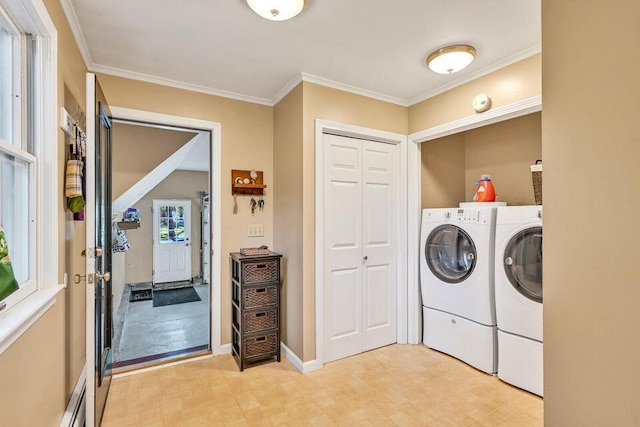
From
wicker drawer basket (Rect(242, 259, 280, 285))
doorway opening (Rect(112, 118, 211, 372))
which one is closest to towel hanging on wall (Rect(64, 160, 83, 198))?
doorway opening (Rect(112, 118, 211, 372))

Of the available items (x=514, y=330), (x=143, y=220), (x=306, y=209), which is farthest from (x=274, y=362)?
(x=143, y=220)

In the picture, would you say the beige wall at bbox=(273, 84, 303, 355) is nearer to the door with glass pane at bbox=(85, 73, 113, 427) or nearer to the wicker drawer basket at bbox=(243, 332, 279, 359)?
the wicker drawer basket at bbox=(243, 332, 279, 359)

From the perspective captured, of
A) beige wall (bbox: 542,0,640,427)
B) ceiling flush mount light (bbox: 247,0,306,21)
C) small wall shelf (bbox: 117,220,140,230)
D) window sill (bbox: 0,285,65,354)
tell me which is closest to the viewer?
beige wall (bbox: 542,0,640,427)

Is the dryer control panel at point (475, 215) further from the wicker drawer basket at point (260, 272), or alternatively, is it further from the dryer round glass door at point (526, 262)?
the wicker drawer basket at point (260, 272)

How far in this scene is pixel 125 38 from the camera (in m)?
2.01

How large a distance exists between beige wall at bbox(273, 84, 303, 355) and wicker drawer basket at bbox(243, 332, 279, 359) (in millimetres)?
153

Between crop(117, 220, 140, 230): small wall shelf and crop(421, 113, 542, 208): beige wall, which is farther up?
crop(421, 113, 542, 208): beige wall

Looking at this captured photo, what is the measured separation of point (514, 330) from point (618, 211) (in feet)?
6.11

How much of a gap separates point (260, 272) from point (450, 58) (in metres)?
2.17

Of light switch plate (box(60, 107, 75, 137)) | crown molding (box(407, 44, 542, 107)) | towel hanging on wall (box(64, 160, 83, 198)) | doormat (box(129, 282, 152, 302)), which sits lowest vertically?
doormat (box(129, 282, 152, 302))

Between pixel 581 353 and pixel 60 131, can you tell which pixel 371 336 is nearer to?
pixel 581 353

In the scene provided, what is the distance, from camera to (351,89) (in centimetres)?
277

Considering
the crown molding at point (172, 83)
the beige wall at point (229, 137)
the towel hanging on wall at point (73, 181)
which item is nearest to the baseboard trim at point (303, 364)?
the beige wall at point (229, 137)

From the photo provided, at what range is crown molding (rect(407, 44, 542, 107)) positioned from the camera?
214cm
